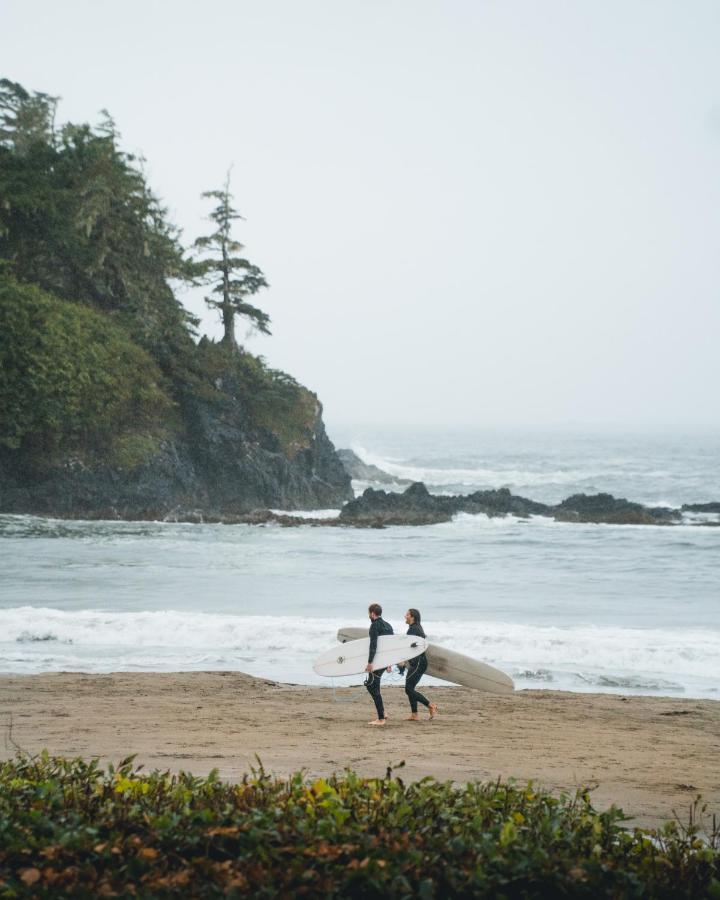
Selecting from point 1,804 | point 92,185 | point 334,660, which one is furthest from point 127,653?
point 92,185

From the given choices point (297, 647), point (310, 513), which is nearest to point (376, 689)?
point (297, 647)

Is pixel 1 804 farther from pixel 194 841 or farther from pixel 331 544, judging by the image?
pixel 331 544

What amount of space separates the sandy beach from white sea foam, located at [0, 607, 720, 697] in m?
1.35

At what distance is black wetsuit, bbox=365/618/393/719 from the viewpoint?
11.0 meters

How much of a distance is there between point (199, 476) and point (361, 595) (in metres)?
18.3

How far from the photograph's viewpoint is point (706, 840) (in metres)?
6.69

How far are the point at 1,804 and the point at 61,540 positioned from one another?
25884 millimetres

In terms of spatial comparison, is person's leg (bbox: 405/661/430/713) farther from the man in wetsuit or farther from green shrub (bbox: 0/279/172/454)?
green shrub (bbox: 0/279/172/454)

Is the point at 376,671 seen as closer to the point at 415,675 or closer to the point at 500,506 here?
the point at 415,675

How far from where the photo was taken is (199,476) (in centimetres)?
3897

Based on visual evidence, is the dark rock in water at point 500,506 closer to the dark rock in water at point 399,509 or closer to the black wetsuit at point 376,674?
the dark rock in water at point 399,509

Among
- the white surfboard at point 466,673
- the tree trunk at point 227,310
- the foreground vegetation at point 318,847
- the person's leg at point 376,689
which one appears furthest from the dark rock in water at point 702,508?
the foreground vegetation at point 318,847

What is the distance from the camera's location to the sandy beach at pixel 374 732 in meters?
8.49

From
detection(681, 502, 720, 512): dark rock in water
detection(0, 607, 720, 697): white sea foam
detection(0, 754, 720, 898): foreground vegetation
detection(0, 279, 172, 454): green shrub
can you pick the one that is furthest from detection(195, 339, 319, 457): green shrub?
detection(0, 754, 720, 898): foreground vegetation
